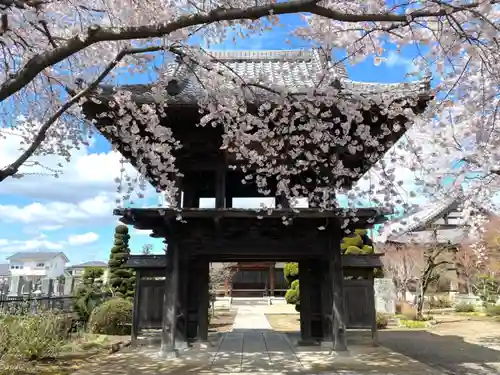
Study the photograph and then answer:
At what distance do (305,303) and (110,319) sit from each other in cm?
525

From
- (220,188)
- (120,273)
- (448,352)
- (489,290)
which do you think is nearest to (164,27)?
(220,188)

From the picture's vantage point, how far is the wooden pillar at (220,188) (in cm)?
706

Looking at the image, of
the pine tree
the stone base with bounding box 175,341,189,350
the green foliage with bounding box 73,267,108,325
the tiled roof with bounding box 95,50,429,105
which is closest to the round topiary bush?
the green foliage with bounding box 73,267,108,325

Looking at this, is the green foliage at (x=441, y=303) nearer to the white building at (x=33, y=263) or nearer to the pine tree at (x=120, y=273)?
the pine tree at (x=120, y=273)

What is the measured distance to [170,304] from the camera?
7074mm

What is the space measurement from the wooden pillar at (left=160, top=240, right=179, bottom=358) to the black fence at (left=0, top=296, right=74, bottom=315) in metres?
3.34

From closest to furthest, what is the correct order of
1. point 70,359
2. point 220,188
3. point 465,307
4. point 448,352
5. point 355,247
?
point 220,188
point 70,359
point 448,352
point 355,247
point 465,307

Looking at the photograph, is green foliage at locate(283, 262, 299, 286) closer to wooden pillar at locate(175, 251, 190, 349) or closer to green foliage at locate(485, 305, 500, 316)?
green foliage at locate(485, 305, 500, 316)

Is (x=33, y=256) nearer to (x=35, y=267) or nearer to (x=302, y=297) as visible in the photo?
(x=35, y=267)

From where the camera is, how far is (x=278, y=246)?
739 cm

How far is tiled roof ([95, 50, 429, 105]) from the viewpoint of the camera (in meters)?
5.72

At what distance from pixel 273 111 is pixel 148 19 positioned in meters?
2.13

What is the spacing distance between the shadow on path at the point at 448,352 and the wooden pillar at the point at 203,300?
4072 millimetres

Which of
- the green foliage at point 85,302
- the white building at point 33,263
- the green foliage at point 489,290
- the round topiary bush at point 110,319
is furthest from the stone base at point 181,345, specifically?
the white building at point 33,263
